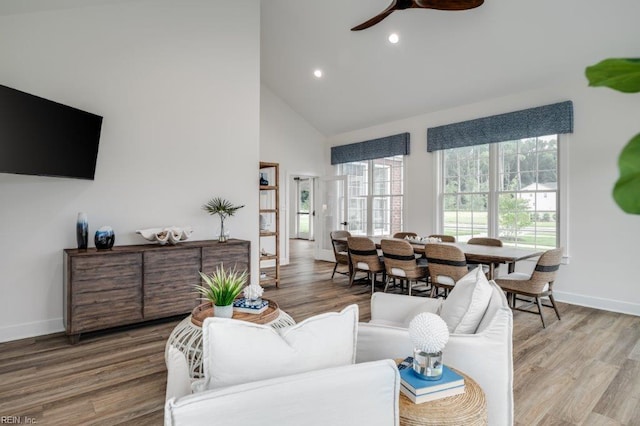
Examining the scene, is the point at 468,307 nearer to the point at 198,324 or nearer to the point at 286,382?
the point at 286,382

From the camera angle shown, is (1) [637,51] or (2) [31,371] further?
(1) [637,51]

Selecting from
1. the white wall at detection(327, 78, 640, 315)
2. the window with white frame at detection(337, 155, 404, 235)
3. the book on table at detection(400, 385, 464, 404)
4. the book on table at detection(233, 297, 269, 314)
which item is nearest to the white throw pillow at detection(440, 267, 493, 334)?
the book on table at detection(400, 385, 464, 404)

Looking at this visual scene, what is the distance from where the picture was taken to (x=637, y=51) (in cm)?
403

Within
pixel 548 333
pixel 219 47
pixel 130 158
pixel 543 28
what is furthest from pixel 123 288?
pixel 543 28

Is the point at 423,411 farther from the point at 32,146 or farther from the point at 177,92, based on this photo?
the point at 177,92

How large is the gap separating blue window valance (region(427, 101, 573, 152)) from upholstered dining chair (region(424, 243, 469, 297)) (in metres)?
2.32

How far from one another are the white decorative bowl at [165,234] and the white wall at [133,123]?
7.3 inches

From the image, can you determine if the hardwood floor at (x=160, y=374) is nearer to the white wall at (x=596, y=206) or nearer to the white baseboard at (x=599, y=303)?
the white baseboard at (x=599, y=303)

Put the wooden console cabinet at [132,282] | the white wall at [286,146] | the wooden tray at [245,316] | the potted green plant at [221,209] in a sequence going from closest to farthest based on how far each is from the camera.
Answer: the wooden tray at [245,316]
the wooden console cabinet at [132,282]
the potted green plant at [221,209]
the white wall at [286,146]

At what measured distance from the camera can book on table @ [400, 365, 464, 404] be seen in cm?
135

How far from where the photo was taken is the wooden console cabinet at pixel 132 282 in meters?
3.36

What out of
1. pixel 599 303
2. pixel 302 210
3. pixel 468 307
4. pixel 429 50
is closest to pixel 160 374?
pixel 468 307

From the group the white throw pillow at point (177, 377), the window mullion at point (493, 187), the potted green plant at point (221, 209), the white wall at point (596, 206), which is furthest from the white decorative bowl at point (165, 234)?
the white wall at point (596, 206)

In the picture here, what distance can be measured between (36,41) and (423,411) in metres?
4.61
